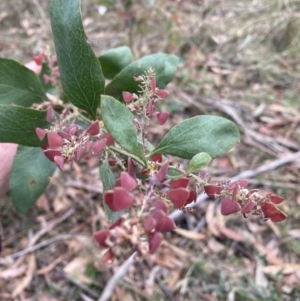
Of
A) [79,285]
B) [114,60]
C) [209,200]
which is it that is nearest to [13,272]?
[79,285]

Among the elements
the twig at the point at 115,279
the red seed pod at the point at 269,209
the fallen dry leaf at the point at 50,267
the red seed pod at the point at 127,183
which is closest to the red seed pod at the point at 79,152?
the red seed pod at the point at 127,183

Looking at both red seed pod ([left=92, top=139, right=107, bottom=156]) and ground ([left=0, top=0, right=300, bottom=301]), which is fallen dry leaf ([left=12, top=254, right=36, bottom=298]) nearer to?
ground ([left=0, top=0, right=300, bottom=301])

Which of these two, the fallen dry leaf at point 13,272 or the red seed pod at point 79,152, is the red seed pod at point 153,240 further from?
the fallen dry leaf at point 13,272

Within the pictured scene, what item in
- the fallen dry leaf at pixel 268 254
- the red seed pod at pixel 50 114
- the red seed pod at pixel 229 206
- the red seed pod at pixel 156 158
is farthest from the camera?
the fallen dry leaf at pixel 268 254

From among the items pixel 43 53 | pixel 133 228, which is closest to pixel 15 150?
pixel 43 53

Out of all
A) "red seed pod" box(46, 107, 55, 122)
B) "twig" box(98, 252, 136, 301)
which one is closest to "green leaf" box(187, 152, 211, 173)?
"red seed pod" box(46, 107, 55, 122)

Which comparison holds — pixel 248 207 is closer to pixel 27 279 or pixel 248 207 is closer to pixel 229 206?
pixel 229 206
